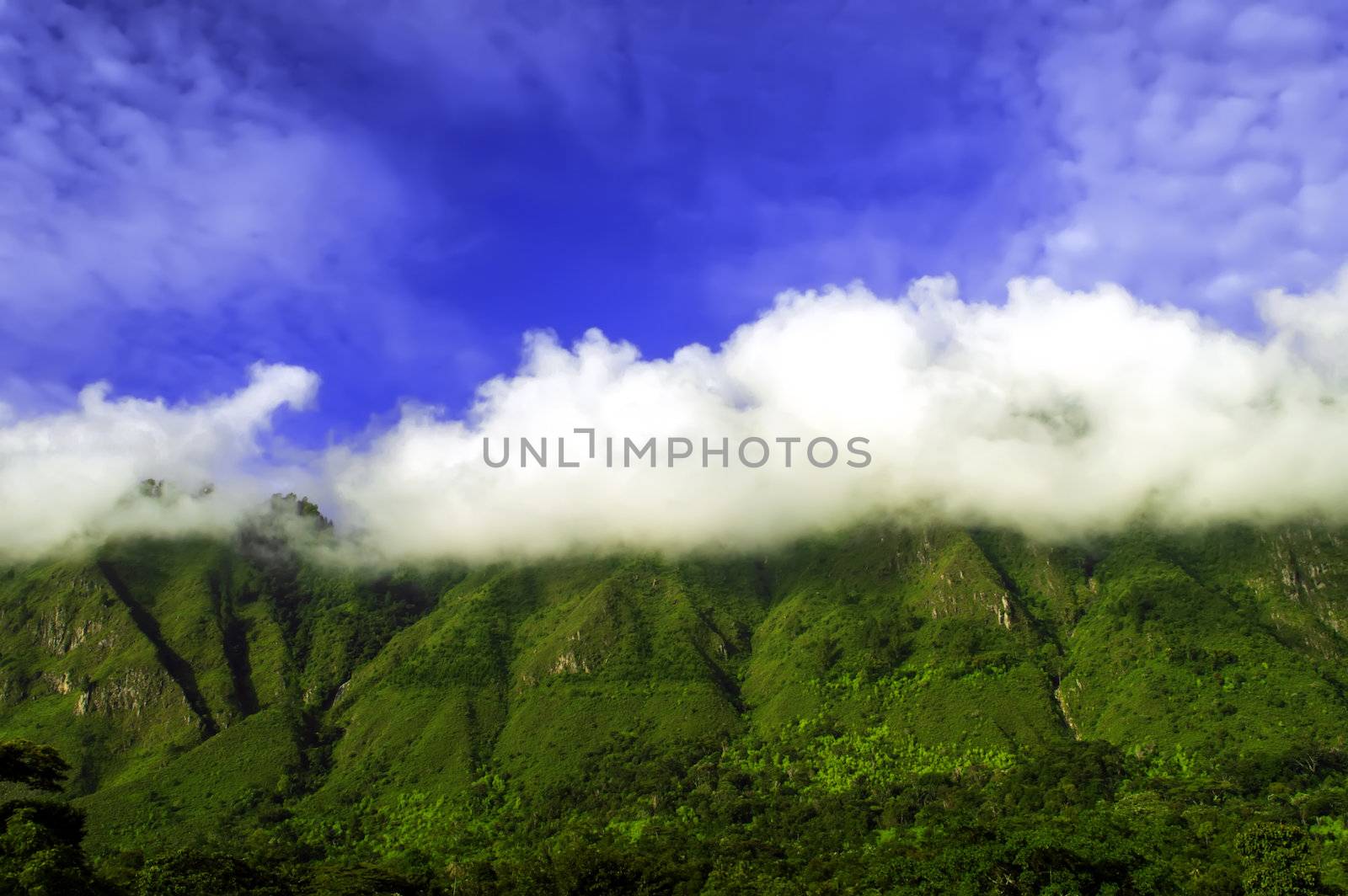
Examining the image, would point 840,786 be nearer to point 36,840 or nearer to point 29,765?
point 36,840

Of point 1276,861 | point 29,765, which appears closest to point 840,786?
point 1276,861

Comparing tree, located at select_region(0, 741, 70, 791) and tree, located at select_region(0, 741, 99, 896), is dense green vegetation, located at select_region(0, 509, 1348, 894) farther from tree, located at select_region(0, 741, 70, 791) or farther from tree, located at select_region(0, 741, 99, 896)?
tree, located at select_region(0, 741, 70, 791)

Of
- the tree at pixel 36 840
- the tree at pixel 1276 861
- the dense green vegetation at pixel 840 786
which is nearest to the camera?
the tree at pixel 36 840

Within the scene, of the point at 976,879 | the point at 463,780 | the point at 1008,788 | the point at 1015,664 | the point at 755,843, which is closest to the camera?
the point at 976,879

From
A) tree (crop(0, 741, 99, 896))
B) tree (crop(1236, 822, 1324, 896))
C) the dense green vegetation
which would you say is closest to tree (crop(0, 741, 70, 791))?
tree (crop(0, 741, 99, 896))

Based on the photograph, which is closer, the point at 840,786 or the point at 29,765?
the point at 29,765

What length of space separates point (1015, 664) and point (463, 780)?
116444 millimetres

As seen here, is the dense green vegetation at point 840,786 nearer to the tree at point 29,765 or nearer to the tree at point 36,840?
the tree at point 36,840

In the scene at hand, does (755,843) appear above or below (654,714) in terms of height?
below

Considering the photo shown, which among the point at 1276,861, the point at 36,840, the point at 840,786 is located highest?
the point at 36,840

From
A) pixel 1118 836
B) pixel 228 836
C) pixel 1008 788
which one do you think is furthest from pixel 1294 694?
pixel 228 836

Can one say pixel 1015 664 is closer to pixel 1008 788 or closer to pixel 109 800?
pixel 1008 788

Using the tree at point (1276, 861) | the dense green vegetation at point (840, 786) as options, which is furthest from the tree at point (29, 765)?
the tree at point (1276, 861)

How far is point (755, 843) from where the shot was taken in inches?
5497
